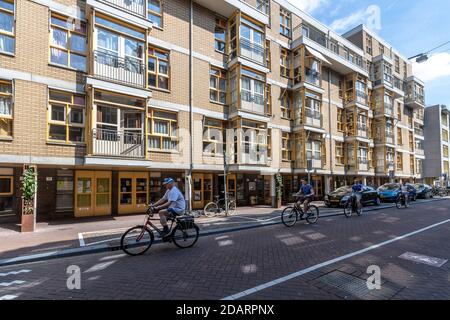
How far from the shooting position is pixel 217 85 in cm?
1609

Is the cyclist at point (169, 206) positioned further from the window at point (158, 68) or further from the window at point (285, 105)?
the window at point (285, 105)

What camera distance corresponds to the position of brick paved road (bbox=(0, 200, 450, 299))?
4.02 metres

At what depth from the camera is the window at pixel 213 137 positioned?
1521cm

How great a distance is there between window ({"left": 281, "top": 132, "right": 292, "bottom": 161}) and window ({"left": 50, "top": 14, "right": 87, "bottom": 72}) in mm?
14010

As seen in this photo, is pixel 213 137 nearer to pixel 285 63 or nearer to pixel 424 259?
pixel 285 63

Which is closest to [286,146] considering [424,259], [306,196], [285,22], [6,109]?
[306,196]

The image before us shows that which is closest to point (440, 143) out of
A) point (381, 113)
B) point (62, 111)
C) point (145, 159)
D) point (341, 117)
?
point (381, 113)

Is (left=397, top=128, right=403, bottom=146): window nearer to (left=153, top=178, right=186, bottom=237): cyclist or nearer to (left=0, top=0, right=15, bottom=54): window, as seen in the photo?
(left=153, top=178, right=186, bottom=237): cyclist

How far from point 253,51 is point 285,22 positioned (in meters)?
6.52

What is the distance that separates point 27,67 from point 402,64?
42.9 meters

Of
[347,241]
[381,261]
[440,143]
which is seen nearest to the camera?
[381,261]

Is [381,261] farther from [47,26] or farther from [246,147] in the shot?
[47,26]

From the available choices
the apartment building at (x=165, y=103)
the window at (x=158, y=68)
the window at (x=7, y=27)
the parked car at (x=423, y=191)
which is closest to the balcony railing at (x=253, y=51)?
the apartment building at (x=165, y=103)

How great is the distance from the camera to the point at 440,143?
38.5 m
